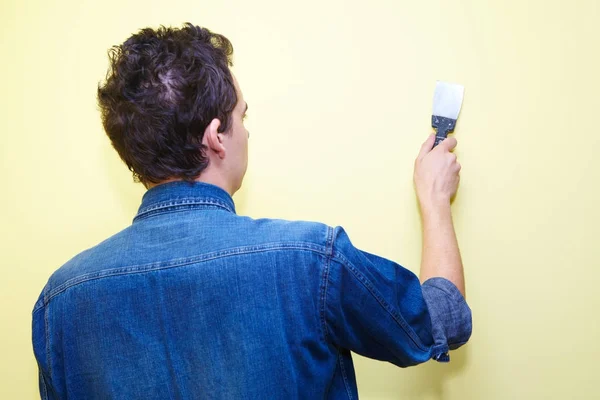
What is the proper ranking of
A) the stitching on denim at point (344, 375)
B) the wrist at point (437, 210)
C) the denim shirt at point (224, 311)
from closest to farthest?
the denim shirt at point (224, 311)
the stitching on denim at point (344, 375)
the wrist at point (437, 210)

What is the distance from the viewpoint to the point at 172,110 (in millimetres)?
799

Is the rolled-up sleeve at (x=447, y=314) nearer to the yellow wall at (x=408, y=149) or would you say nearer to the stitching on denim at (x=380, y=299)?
the stitching on denim at (x=380, y=299)

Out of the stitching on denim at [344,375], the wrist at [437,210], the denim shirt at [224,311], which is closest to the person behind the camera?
the denim shirt at [224,311]

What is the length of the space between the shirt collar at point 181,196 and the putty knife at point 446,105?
45 centimetres

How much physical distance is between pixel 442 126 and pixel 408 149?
0.08 metres

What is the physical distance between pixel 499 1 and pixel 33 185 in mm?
1029

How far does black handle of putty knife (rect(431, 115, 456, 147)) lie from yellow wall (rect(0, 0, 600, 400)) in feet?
0.08

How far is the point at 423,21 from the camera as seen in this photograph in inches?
42.1

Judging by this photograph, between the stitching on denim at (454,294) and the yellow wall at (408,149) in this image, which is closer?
the stitching on denim at (454,294)

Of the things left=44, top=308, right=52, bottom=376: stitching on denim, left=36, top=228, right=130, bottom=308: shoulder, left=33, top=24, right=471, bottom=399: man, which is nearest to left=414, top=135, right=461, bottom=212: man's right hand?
left=33, top=24, right=471, bottom=399: man

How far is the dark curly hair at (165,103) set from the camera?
2.64ft

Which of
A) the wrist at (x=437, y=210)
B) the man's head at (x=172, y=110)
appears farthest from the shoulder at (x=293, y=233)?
the wrist at (x=437, y=210)

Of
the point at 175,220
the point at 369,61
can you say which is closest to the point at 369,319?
the point at 175,220

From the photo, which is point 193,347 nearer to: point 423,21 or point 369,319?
point 369,319
